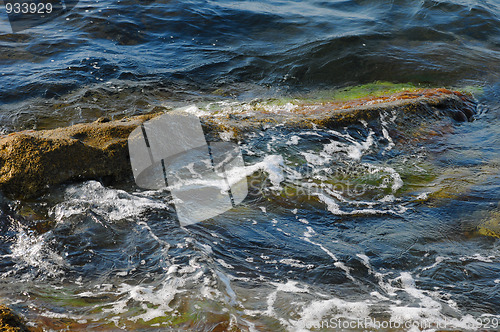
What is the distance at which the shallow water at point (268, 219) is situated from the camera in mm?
3207

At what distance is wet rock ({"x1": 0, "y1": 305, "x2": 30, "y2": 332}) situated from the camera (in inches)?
102

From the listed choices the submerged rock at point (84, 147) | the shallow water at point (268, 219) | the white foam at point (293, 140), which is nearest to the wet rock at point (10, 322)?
the shallow water at point (268, 219)

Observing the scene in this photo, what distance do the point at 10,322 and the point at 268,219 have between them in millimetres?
2420

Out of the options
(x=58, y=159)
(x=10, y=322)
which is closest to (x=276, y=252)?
(x=10, y=322)

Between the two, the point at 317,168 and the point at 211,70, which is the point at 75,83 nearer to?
the point at 211,70

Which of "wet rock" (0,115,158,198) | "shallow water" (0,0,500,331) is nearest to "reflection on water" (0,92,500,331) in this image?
"shallow water" (0,0,500,331)

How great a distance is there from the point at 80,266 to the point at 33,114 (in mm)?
4283

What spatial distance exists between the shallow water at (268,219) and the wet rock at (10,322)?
6.4 inches

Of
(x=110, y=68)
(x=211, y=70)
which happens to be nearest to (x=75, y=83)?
(x=110, y=68)

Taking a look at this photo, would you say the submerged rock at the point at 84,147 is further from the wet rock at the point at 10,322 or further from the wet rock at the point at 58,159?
the wet rock at the point at 10,322

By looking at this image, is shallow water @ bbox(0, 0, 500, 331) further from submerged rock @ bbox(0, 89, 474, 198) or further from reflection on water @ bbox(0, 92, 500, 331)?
submerged rock @ bbox(0, 89, 474, 198)

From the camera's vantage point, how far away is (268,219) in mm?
4355

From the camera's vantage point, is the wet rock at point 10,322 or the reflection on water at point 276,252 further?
the reflection on water at point 276,252

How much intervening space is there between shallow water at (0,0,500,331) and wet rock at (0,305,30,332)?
0.16 meters
